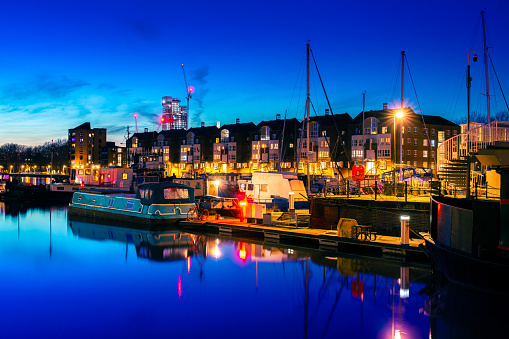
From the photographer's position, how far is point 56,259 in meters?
26.2

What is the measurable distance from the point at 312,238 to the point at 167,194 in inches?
569

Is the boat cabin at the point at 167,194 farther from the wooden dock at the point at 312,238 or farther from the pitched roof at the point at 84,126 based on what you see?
the pitched roof at the point at 84,126

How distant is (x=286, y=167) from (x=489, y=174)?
231 feet

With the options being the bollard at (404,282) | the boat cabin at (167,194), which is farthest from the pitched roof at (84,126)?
the bollard at (404,282)

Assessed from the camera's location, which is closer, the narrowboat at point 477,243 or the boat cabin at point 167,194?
the narrowboat at point 477,243

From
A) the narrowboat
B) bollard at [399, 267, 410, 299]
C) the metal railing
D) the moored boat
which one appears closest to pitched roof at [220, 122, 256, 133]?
the moored boat

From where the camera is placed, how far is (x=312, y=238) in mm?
25125

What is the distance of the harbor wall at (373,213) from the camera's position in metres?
23.6

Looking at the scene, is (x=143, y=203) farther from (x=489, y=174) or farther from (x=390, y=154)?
(x=390, y=154)

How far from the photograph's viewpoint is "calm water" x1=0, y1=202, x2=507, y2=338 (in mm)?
13922

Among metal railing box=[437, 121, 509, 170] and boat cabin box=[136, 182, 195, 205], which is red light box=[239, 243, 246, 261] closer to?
boat cabin box=[136, 182, 195, 205]

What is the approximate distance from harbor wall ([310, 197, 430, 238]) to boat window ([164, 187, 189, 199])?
11869 mm

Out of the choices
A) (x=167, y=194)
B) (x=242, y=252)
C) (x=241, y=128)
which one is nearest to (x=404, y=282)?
(x=242, y=252)

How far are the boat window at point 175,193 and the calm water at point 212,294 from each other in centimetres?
592
